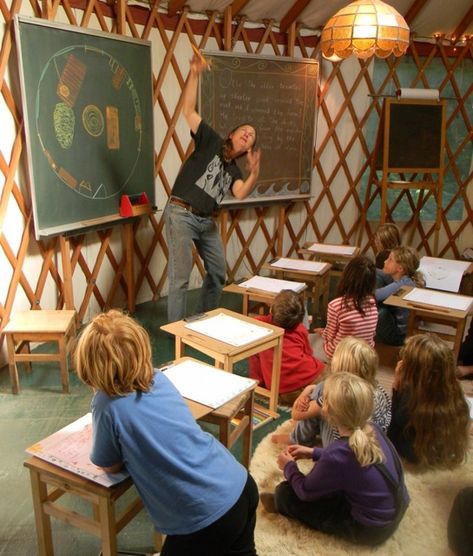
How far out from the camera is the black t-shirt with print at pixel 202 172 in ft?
9.94

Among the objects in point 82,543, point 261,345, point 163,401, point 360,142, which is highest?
point 360,142

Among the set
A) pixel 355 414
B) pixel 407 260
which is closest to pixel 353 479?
pixel 355 414

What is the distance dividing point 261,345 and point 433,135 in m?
3.19

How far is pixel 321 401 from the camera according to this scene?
190cm

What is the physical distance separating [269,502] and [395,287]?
159cm

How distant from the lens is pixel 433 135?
4430 mm

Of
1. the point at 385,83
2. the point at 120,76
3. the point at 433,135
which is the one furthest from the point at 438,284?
the point at 120,76

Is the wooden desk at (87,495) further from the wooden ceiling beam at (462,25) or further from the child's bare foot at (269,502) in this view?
the wooden ceiling beam at (462,25)

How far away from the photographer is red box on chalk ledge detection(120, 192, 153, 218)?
129 inches

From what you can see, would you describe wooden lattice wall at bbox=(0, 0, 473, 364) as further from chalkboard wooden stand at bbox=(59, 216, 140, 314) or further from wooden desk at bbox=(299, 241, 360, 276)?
wooden desk at bbox=(299, 241, 360, 276)

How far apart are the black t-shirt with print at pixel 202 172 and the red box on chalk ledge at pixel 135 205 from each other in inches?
15.4

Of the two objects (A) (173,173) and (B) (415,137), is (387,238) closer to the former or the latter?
(B) (415,137)

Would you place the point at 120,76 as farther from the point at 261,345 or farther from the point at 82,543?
the point at 82,543

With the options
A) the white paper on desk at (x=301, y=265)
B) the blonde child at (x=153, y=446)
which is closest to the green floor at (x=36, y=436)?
the blonde child at (x=153, y=446)
